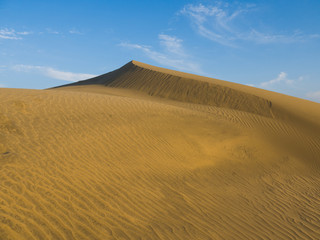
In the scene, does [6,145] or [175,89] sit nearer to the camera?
[6,145]

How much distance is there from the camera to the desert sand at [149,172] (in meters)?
4.35

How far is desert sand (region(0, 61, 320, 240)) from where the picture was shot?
171 inches

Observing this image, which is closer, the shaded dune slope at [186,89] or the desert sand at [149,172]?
the desert sand at [149,172]

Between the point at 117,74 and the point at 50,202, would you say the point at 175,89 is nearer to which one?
the point at 117,74

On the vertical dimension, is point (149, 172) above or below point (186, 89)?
below

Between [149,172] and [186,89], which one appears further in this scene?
[186,89]

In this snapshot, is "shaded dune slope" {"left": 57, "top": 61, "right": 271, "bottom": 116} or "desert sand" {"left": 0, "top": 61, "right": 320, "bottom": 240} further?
"shaded dune slope" {"left": 57, "top": 61, "right": 271, "bottom": 116}

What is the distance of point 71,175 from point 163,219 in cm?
232

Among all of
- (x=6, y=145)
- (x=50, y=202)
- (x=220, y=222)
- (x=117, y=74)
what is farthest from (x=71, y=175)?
(x=117, y=74)

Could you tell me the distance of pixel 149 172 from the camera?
251 inches

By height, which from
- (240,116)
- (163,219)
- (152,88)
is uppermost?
(152,88)

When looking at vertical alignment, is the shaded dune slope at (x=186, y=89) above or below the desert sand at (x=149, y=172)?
above

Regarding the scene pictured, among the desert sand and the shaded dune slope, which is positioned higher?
the shaded dune slope

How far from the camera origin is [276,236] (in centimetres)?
463
